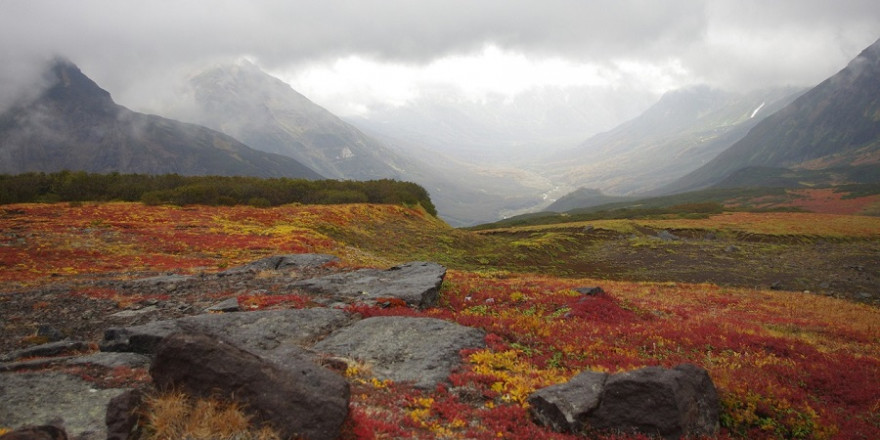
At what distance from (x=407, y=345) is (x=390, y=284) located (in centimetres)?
853

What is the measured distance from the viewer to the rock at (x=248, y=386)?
758 cm

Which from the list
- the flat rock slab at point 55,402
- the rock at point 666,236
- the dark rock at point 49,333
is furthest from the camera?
the rock at point 666,236

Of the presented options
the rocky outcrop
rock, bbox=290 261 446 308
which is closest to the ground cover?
the rocky outcrop

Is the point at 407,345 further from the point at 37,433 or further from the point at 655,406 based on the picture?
the point at 37,433

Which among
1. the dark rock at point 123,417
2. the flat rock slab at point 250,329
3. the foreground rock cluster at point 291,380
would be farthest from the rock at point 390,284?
the dark rock at point 123,417

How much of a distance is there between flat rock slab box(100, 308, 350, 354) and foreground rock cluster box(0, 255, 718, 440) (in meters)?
0.05

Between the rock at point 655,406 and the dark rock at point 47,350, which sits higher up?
the dark rock at point 47,350

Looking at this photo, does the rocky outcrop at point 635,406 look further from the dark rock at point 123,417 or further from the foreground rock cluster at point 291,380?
the dark rock at point 123,417

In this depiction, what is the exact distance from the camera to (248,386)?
7785mm

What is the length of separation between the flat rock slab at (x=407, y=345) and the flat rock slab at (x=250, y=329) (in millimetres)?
1011

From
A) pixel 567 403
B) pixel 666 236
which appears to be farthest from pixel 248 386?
pixel 666 236

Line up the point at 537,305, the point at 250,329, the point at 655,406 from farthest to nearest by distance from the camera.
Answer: the point at 537,305, the point at 250,329, the point at 655,406

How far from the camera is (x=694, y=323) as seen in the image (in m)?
20.3

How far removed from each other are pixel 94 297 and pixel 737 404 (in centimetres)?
2625
